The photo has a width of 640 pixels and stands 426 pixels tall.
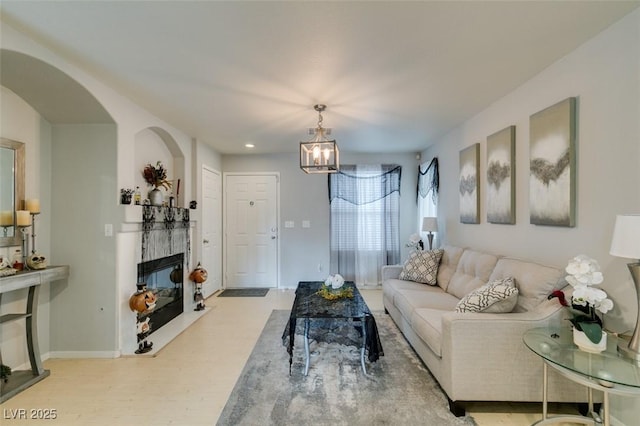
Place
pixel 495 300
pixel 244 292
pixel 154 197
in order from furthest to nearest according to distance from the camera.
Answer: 1. pixel 244 292
2. pixel 154 197
3. pixel 495 300

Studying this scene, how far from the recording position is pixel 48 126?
2.59 m

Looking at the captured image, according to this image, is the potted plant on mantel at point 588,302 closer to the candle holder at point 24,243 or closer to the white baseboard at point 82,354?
the white baseboard at point 82,354

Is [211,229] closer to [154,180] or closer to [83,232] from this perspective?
[154,180]

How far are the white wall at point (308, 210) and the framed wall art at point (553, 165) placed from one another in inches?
108

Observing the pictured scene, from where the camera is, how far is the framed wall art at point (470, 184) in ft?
10.5

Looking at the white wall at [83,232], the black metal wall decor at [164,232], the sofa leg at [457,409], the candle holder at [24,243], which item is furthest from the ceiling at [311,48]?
the sofa leg at [457,409]

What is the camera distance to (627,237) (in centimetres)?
140

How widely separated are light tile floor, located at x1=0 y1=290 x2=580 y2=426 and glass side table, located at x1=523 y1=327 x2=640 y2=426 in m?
0.49

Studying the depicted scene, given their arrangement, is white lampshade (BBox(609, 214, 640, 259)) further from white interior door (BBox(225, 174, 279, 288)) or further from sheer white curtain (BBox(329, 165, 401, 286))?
white interior door (BBox(225, 174, 279, 288))

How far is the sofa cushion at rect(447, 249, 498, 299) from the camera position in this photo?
8.76 ft

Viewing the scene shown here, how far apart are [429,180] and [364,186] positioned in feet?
3.51

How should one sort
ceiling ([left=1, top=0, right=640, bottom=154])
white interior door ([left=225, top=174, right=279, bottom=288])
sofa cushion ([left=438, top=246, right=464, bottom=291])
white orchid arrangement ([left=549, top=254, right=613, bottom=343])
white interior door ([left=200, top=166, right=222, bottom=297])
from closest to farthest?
white orchid arrangement ([left=549, top=254, right=613, bottom=343]), ceiling ([left=1, top=0, right=640, bottom=154]), sofa cushion ([left=438, top=246, right=464, bottom=291]), white interior door ([left=200, top=166, right=222, bottom=297]), white interior door ([left=225, top=174, right=279, bottom=288])

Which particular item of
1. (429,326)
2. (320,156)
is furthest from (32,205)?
(429,326)

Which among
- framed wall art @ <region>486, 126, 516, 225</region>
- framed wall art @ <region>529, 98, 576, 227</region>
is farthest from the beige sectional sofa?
framed wall art @ <region>486, 126, 516, 225</region>
